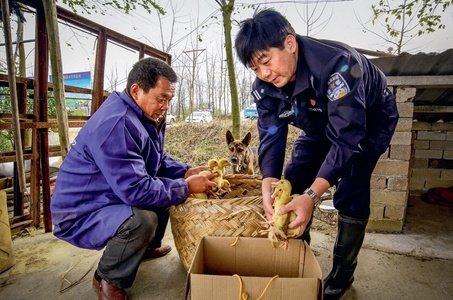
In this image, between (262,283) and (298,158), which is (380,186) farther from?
(262,283)

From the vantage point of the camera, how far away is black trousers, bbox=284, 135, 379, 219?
160 centimetres

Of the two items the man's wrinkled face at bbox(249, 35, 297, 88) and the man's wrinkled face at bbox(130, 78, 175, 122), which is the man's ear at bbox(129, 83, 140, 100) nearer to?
the man's wrinkled face at bbox(130, 78, 175, 122)

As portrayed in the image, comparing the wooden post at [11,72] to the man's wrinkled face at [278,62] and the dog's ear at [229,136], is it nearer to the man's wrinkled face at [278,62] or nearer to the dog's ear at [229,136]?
the man's wrinkled face at [278,62]

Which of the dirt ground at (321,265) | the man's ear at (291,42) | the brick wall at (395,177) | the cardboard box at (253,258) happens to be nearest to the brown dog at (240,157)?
the dirt ground at (321,265)

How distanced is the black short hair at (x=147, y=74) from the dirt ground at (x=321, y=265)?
1.40 m

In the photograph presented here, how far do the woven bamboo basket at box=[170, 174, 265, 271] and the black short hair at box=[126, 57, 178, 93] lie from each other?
854 mm

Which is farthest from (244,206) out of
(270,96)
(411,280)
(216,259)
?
(411,280)

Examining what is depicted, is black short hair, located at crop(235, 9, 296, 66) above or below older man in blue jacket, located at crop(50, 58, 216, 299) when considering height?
above

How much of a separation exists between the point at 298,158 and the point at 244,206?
59cm

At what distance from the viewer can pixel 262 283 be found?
3.17 feet

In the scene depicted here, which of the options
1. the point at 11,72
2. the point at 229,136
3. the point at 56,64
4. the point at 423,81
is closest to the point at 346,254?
the point at 423,81

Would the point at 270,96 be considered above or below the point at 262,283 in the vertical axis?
above

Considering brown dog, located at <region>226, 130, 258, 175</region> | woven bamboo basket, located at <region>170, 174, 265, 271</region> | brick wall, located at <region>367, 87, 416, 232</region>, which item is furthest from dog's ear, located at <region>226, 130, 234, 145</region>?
woven bamboo basket, located at <region>170, 174, 265, 271</region>

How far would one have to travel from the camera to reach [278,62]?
1.27m
